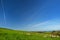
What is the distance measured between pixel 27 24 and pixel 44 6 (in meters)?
0.47

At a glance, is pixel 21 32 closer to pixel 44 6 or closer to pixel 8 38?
Answer: pixel 8 38

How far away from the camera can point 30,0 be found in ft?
8.57

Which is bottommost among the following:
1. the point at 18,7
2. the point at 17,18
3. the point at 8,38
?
the point at 8,38

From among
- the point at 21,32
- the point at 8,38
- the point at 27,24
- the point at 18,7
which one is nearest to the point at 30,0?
the point at 18,7

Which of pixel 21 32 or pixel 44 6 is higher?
pixel 44 6

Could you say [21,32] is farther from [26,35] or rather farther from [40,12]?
[40,12]

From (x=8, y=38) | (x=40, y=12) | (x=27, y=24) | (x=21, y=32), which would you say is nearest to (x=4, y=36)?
(x=8, y=38)

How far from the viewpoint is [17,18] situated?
102 inches

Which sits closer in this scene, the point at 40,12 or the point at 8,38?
the point at 8,38

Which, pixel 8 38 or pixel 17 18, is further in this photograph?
pixel 17 18

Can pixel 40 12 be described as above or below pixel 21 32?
above

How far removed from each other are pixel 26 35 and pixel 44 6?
650mm

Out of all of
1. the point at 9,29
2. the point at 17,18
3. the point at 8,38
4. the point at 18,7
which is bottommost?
the point at 8,38

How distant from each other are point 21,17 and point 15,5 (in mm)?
246
